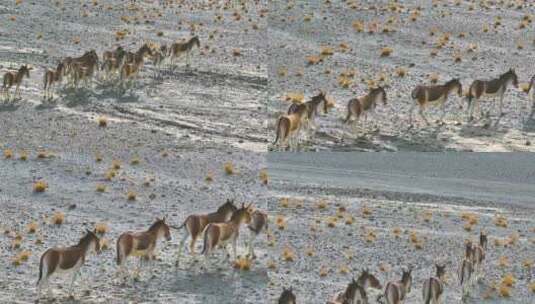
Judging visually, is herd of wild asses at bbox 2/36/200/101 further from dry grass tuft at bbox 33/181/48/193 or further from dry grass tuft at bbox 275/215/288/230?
dry grass tuft at bbox 275/215/288/230

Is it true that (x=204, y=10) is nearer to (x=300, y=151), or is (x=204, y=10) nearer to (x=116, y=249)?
(x=116, y=249)

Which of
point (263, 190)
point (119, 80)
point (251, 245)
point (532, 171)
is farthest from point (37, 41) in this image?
point (532, 171)

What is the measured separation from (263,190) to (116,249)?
8.71 ft

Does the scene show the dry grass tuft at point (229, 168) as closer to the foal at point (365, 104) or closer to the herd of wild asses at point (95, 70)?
the herd of wild asses at point (95, 70)

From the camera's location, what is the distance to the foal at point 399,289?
6.57 meters

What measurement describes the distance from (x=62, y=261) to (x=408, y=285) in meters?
3.61

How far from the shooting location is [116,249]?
1022 cm

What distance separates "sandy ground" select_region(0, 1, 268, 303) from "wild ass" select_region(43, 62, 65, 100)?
15 cm

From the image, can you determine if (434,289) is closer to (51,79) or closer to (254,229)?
(254,229)

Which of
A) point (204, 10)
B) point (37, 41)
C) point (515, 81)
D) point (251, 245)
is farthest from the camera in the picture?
point (204, 10)

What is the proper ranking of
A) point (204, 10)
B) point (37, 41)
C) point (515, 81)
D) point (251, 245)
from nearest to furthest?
point (515, 81) < point (251, 245) < point (37, 41) < point (204, 10)

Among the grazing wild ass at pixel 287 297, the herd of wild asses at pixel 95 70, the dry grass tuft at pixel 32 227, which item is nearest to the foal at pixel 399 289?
A: the grazing wild ass at pixel 287 297

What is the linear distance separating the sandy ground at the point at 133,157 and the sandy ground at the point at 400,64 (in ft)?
4.95

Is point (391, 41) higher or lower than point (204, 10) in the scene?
lower
